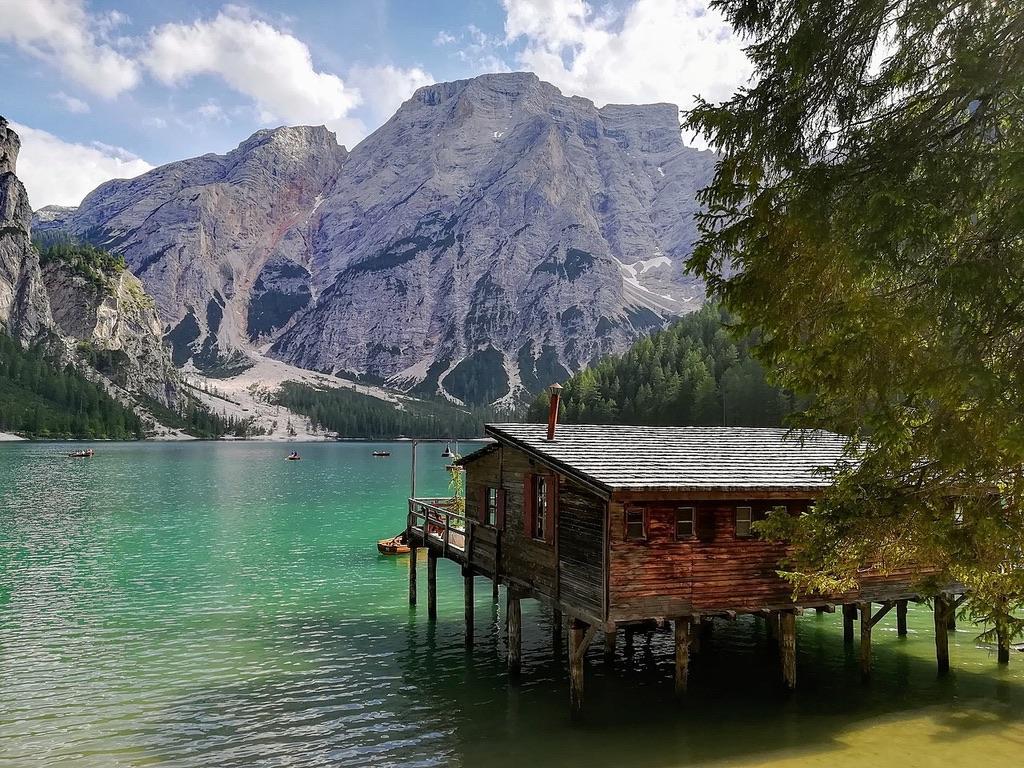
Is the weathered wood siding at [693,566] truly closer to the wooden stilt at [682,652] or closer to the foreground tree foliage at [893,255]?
the wooden stilt at [682,652]

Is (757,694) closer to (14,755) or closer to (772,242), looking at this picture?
(772,242)

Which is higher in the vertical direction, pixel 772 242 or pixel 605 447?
pixel 772 242

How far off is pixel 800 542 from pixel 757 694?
560 inches

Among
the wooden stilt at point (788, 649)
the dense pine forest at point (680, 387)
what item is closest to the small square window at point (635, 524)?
the wooden stilt at point (788, 649)

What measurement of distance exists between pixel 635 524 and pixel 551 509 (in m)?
3.49

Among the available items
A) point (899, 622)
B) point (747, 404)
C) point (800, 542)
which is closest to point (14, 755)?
point (800, 542)

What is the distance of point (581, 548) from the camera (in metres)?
22.8

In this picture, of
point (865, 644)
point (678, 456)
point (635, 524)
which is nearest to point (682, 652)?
point (635, 524)

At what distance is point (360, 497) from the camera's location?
101 m

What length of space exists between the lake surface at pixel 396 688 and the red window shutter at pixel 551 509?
5259 mm

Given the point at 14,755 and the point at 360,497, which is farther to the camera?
the point at 360,497

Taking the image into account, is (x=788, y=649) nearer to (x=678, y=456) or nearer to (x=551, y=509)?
(x=678, y=456)

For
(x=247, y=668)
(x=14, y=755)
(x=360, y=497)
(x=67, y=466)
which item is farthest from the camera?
(x=67, y=466)

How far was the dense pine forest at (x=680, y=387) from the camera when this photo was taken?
119875mm
